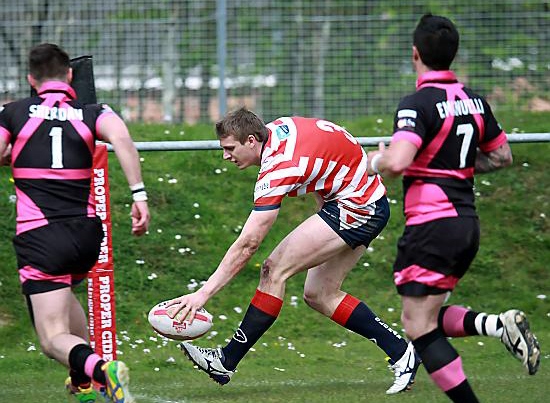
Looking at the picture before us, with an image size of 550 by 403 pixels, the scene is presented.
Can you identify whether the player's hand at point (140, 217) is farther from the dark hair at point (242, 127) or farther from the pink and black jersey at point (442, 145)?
the pink and black jersey at point (442, 145)

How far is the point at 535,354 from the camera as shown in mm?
6055

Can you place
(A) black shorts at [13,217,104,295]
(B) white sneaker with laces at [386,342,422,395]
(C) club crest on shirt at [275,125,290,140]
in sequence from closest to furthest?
(A) black shorts at [13,217,104,295] < (C) club crest on shirt at [275,125,290,140] < (B) white sneaker with laces at [386,342,422,395]

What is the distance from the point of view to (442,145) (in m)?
5.82

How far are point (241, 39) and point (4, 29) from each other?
2774 millimetres

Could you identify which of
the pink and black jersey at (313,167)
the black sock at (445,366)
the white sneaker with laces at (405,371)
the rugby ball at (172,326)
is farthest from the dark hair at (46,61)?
the white sneaker with laces at (405,371)

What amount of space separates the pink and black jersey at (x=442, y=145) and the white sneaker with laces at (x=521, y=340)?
0.61m

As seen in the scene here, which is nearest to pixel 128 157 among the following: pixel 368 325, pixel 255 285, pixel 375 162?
pixel 375 162

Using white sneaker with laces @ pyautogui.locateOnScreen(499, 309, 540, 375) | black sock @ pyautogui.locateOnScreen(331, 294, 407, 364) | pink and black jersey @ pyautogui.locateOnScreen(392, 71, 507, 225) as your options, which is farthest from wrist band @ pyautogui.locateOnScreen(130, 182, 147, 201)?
white sneaker with laces @ pyautogui.locateOnScreen(499, 309, 540, 375)

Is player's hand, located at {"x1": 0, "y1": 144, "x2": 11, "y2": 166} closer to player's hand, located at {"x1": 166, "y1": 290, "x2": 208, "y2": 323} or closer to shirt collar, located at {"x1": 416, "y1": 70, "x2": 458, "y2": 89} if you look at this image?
player's hand, located at {"x1": 166, "y1": 290, "x2": 208, "y2": 323}

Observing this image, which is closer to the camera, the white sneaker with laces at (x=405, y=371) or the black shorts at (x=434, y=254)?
the black shorts at (x=434, y=254)

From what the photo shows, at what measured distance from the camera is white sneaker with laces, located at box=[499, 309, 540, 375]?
19.8ft

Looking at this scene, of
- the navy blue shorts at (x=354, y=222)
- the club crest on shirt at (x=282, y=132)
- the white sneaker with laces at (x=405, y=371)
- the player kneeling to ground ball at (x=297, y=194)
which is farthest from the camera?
the white sneaker with laces at (x=405, y=371)

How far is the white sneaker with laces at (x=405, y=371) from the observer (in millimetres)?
7523

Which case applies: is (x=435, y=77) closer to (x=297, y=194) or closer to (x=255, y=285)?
(x=297, y=194)
